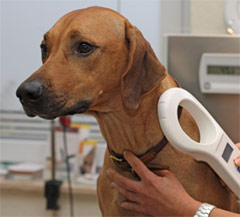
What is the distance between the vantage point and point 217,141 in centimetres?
89

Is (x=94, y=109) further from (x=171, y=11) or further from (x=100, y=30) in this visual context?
(x=171, y=11)

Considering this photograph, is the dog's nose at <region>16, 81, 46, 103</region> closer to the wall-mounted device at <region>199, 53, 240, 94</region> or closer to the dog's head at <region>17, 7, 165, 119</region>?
the dog's head at <region>17, 7, 165, 119</region>

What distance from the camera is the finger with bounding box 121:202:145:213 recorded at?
98 cm

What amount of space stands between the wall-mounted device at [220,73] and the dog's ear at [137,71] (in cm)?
41

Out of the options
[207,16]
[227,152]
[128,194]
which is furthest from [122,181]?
[207,16]

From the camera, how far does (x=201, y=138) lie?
92 centimetres

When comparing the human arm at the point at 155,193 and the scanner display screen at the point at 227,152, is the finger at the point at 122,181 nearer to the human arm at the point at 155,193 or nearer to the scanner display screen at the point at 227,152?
the human arm at the point at 155,193

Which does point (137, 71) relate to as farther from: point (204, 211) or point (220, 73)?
point (220, 73)

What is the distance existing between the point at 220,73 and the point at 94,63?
1.86 ft

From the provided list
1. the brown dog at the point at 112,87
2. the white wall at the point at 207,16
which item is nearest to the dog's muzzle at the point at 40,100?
the brown dog at the point at 112,87

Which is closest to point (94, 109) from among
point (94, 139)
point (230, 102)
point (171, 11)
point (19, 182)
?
A: point (230, 102)

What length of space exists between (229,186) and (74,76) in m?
0.46

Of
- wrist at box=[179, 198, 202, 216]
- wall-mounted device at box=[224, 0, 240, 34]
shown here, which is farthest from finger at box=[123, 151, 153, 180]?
wall-mounted device at box=[224, 0, 240, 34]

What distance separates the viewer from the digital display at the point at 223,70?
4.26ft
